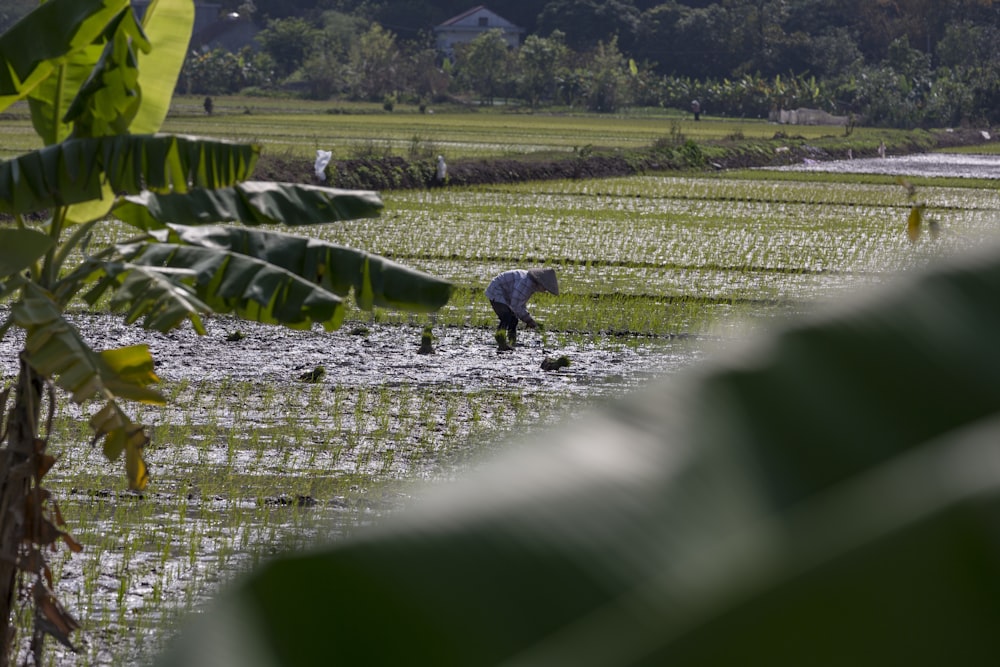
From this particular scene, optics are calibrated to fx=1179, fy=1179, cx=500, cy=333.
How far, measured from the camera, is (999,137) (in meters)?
46.1

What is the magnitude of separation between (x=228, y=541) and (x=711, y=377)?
5.17 m

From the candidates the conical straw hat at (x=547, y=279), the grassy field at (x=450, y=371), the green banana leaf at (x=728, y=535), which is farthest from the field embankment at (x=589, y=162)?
the green banana leaf at (x=728, y=535)

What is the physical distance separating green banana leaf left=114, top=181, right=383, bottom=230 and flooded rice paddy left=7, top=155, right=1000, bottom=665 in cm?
91

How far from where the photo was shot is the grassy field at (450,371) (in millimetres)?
4377

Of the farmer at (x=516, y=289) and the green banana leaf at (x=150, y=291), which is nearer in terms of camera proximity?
the green banana leaf at (x=150, y=291)

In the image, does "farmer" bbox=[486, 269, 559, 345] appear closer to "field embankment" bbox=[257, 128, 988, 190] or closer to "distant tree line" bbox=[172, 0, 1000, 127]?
"field embankment" bbox=[257, 128, 988, 190]

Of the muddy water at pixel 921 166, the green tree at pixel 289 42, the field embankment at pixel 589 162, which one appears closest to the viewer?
the field embankment at pixel 589 162

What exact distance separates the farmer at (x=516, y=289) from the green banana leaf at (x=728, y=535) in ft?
27.7

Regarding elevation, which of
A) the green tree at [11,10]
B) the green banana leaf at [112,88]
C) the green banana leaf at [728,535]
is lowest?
the green tree at [11,10]

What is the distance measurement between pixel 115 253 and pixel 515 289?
19.1 feet

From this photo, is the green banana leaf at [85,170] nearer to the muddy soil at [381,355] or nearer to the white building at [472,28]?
the muddy soil at [381,355]

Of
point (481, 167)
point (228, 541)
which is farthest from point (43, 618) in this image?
point (481, 167)

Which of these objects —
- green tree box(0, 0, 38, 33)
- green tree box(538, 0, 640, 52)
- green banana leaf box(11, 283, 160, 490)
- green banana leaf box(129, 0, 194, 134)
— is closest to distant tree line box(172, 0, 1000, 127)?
green tree box(538, 0, 640, 52)

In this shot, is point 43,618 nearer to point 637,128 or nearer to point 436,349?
point 436,349
